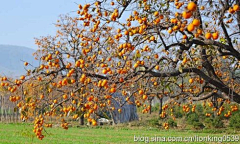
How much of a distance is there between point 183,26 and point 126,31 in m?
0.72

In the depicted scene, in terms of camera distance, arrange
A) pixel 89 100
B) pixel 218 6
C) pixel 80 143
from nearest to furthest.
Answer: pixel 89 100 → pixel 218 6 → pixel 80 143

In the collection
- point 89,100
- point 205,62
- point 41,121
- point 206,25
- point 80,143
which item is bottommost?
point 80,143

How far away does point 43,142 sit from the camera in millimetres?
12516

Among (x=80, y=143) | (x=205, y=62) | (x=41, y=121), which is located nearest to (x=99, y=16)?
(x=41, y=121)

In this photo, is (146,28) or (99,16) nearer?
(146,28)

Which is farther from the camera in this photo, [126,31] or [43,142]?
[43,142]

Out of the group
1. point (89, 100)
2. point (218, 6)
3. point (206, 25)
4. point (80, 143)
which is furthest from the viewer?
point (80, 143)

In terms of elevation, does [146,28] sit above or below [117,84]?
above

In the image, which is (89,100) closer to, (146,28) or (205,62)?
(146,28)

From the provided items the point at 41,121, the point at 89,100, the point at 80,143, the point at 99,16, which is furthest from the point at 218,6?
the point at 80,143

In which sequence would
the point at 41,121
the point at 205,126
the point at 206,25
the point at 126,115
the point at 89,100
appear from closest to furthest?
1. the point at 89,100
2. the point at 41,121
3. the point at 206,25
4. the point at 205,126
5. the point at 126,115

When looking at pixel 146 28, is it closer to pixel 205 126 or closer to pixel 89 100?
pixel 89 100

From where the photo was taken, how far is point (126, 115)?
28.0m

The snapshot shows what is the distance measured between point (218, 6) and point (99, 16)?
1.68 metres
